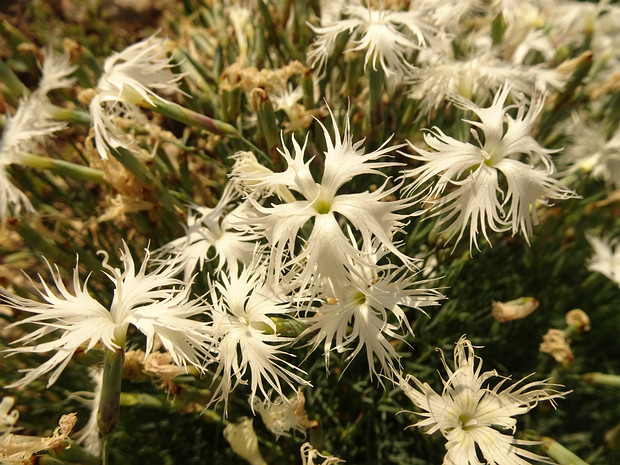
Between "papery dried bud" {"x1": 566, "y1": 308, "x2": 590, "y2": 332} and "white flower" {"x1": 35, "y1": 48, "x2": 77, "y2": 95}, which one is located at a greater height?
"white flower" {"x1": 35, "y1": 48, "x2": 77, "y2": 95}

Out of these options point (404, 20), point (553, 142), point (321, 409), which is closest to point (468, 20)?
point (553, 142)

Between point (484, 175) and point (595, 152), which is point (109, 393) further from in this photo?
point (595, 152)

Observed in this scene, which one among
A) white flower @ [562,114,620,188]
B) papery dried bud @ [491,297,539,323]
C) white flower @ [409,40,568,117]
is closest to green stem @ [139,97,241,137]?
white flower @ [409,40,568,117]

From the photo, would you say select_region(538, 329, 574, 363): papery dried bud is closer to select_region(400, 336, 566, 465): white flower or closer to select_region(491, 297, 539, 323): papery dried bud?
select_region(491, 297, 539, 323): papery dried bud

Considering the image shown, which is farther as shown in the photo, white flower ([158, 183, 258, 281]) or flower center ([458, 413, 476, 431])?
white flower ([158, 183, 258, 281])

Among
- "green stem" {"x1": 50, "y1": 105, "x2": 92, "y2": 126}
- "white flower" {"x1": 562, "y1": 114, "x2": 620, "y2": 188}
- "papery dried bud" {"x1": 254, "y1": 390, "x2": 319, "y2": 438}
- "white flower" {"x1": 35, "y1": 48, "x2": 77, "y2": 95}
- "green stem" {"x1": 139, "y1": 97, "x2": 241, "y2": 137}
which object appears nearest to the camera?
"papery dried bud" {"x1": 254, "y1": 390, "x2": 319, "y2": 438}

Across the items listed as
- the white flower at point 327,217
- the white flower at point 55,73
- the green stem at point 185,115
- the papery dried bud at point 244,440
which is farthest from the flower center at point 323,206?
the white flower at point 55,73
